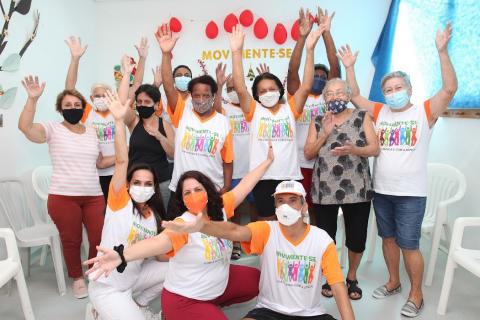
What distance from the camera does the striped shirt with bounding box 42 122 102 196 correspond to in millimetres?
2570

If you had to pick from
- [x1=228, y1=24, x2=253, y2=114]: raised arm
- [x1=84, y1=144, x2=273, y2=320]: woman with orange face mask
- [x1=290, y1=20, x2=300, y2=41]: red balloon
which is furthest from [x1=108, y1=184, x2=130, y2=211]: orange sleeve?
[x1=290, y1=20, x2=300, y2=41]: red balloon

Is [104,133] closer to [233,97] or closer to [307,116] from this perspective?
[233,97]

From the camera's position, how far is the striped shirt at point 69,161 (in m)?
2.57

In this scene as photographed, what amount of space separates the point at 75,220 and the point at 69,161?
427 millimetres

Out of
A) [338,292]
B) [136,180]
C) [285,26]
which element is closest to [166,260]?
[136,180]

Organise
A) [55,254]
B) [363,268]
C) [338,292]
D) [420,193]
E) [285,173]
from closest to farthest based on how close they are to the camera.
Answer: [338,292], [420,193], [285,173], [55,254], [363,268]

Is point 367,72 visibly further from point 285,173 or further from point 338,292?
point 338,292

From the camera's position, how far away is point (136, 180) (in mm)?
2014

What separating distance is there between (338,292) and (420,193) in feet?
3.17

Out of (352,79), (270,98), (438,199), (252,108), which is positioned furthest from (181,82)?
(438,199)

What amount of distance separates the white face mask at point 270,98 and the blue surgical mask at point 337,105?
0.36 meters

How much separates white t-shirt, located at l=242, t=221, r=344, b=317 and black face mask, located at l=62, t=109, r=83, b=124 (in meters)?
1.58

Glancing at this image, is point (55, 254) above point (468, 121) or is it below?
below

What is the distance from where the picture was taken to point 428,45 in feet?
12.0
